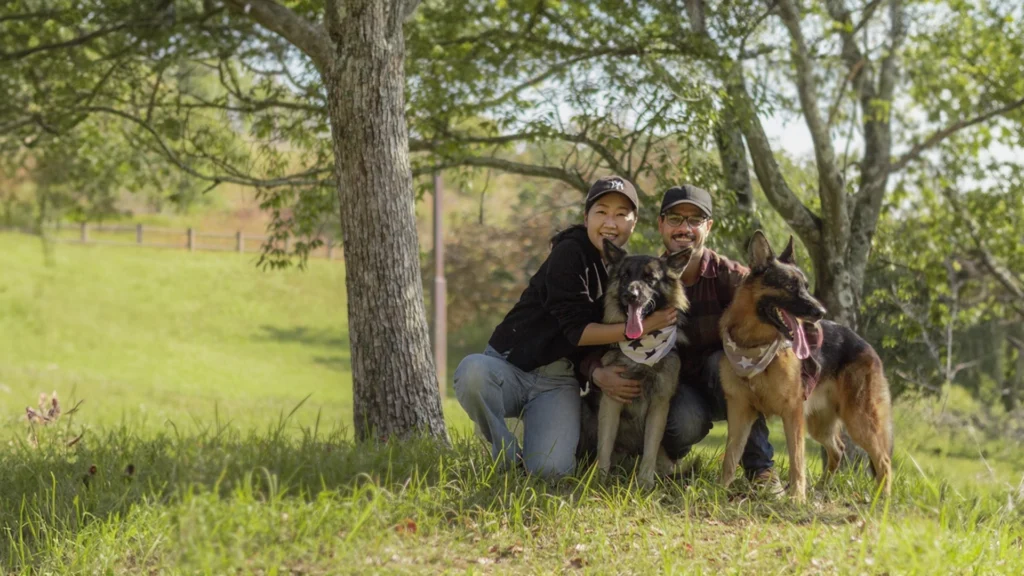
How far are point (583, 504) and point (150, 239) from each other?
1970 inches

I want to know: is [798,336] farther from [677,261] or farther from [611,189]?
[611,189]

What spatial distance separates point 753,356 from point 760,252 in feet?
1.96

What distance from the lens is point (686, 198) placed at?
5523 millimetres

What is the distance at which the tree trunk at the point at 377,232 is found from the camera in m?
6.30

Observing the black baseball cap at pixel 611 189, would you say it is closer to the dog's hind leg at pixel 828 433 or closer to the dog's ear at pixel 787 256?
the dog's ear at pixel 787 256

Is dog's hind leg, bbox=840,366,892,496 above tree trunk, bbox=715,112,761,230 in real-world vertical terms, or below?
below

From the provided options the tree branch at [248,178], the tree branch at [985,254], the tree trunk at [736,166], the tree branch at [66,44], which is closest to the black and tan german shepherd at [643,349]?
the tree trunk at [736,166]

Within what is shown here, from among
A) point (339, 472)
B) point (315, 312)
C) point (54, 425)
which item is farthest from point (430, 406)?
point (315, 312)

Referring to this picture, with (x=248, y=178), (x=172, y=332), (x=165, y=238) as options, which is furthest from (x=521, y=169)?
(x=165, y=238)

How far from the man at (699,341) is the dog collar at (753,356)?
34 centimetres

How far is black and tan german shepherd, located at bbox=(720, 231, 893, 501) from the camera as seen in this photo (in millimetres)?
5266

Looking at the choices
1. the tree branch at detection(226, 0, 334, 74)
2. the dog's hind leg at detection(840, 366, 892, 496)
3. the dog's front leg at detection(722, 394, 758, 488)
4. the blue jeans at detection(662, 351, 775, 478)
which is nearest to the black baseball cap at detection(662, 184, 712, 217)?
the blue jeans at detection(662, 351, 775, 478)

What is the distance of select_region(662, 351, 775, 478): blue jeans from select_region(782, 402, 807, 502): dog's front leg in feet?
1.40

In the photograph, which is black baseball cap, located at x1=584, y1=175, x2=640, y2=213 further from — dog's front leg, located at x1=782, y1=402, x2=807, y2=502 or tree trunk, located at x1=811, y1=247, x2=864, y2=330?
tree trunk, located at x1=811, y1=247, x2=864, y2=330
